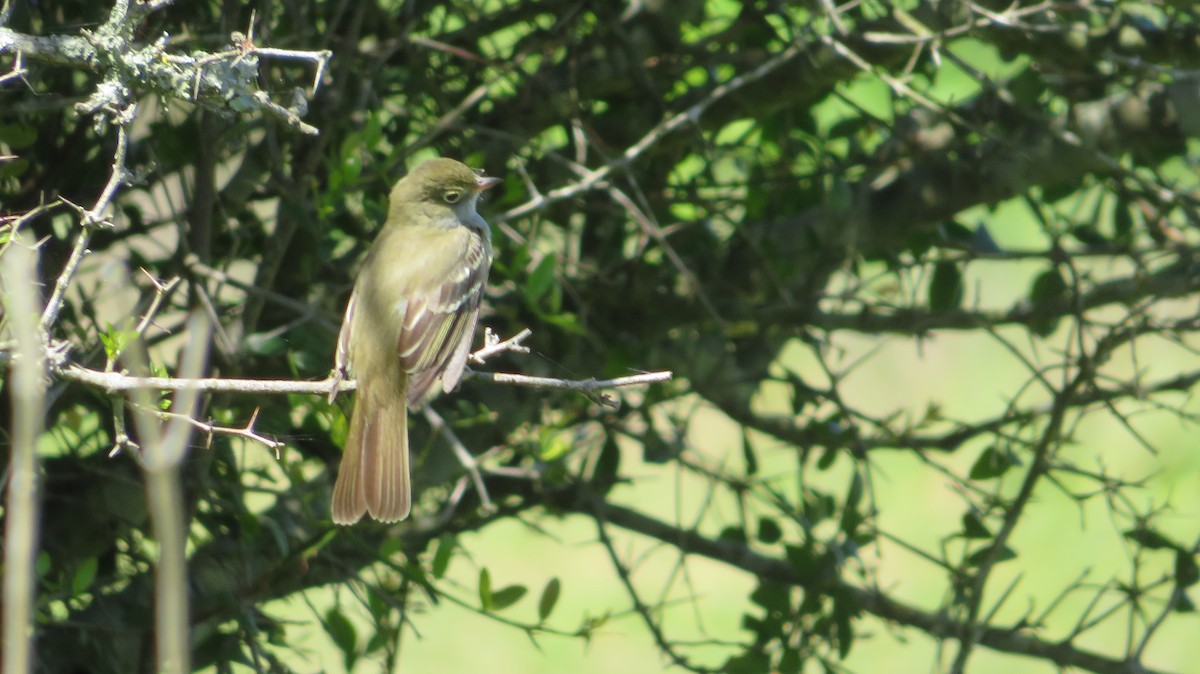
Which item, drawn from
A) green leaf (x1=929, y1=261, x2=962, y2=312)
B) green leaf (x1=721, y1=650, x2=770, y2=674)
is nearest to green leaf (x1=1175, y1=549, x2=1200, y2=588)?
green leaf (x1=929, y1=261, x2=962, y2=312)

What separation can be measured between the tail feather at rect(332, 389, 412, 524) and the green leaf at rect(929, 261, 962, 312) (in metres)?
1.79

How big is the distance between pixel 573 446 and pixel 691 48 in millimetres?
1251

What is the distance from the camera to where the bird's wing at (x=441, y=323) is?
11.5 ft

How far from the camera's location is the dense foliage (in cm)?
354

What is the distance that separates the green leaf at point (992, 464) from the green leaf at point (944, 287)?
0.57 metres

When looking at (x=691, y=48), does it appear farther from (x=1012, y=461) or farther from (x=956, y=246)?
(x=1012, y=461)

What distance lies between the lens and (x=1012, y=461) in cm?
391

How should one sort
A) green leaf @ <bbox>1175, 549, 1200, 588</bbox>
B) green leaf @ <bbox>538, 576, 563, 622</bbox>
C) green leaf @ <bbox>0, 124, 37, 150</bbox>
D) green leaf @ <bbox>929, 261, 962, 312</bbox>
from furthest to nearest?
green leaf @ <bbox>929, 261, 962, 312</bbox> < green leaf @ <bbox>1175, 549, 1200, 588</bbox> < green leaf @ <bbox>538, 576, 563, 622</bbox> < green leaf @ <bbox>0, 124, 37, 150</bbox>

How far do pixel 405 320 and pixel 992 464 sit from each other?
174 centimetres

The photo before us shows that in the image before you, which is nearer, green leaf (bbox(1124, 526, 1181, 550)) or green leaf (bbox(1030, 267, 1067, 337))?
green leaf (bbox(1124, 526, 1181, 550))

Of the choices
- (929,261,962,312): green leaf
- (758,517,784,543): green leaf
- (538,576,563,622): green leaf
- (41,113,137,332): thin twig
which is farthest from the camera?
(929,261,962,312): green leaf

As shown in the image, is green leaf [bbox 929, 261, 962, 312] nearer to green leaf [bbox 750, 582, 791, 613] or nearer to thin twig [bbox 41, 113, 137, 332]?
green leaf [bbox 750, 582, 791, 613]

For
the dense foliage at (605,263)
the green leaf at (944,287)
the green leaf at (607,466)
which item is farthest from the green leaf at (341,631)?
the green leaf at (944,287)

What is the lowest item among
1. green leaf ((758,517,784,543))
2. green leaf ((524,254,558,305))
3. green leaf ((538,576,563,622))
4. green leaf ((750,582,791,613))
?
green leaf ((538,576,563,622))
